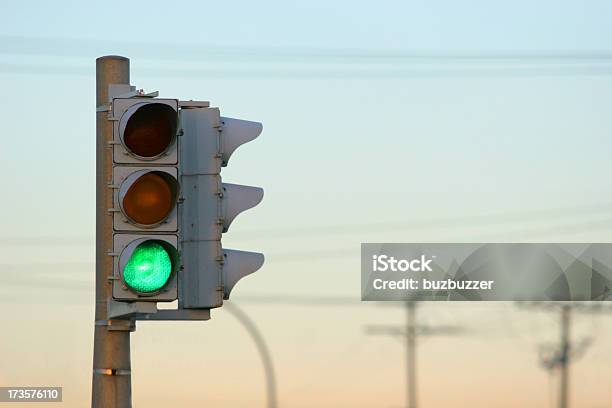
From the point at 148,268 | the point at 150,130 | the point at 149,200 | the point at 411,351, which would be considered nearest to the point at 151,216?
the point at 149,200

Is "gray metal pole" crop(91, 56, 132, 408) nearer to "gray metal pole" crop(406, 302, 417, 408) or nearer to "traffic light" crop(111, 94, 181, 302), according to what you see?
"traffic light" crop(111, 94, 181, 302)

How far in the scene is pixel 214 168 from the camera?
8.52m

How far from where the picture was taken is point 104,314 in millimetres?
8656

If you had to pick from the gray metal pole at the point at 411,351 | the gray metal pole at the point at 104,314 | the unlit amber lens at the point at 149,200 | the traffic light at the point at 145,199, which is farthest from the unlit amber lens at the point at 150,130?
the gray metal pole at the point at 411,351

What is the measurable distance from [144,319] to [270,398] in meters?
29.6

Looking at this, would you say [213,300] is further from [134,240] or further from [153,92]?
[153,92]

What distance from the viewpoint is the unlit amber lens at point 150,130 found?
8.02m

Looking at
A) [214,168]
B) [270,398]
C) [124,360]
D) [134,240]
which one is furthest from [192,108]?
[270,398]

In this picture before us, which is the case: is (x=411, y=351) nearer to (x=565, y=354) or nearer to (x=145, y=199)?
(x=565, y=354)

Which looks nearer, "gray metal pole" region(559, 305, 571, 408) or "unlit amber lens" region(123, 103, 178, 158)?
"unlit amber lens" region(123, 103, 178, 158)

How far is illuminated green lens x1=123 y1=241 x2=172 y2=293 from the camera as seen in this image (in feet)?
26.4

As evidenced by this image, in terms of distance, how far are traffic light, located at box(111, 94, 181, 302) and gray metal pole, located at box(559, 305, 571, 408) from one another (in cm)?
4916

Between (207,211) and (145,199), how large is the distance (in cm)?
52

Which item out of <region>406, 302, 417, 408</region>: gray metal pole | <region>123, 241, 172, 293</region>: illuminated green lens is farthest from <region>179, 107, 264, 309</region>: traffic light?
<region>406, 302, 417, 408</region>: gray metal pole
